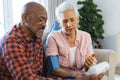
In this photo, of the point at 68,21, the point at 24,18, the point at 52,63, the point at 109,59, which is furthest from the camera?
the point at 109,59

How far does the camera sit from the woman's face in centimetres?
156

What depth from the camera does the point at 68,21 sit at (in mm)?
1564

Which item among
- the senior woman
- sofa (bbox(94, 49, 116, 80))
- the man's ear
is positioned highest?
the man's ear

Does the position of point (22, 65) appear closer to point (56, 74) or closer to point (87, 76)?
point (87, 76)

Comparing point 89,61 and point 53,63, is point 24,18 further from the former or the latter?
point 89,61

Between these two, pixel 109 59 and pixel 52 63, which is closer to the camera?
pixel 52 63

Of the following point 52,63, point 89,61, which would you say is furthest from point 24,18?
point 89,61

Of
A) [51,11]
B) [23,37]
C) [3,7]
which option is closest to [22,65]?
[23,37]

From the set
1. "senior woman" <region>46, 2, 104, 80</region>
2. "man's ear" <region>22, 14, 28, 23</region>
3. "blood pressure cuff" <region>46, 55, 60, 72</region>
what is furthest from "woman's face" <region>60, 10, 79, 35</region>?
"man's ear" <region>22, 14, 28, 23</region>

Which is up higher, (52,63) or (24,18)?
(24,18)

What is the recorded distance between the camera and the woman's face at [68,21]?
156 cm

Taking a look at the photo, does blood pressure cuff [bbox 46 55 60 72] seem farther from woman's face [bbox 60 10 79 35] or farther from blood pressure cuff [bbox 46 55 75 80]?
woman's face [bbox 60 10 79 35]

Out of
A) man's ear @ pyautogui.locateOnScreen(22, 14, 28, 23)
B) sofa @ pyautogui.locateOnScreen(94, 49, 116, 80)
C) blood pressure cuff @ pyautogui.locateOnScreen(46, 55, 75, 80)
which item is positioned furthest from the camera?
sofa @ pyautogui.locateOnScreen(94, 49, 116, 80)

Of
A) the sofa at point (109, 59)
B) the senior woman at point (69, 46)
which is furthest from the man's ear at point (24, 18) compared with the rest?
the sofa at point (109, 59)
